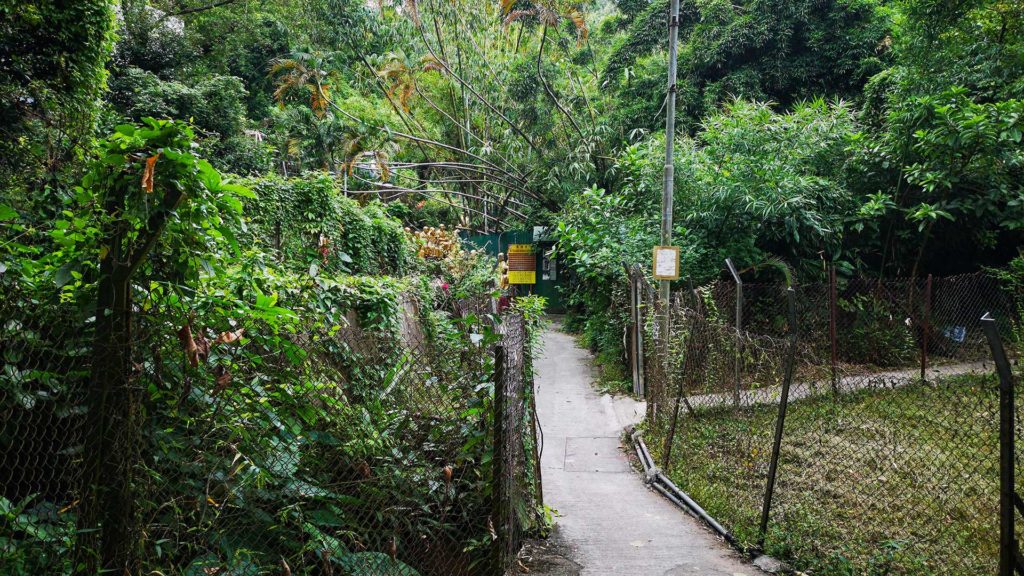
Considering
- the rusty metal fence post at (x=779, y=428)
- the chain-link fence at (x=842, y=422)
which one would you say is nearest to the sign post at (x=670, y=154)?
the chain-link fence at (x=842, y=422)

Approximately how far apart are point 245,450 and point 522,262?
19.4m

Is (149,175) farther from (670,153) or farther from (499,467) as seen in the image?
(670,153)

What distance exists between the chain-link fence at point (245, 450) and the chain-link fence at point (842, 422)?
7.79ft

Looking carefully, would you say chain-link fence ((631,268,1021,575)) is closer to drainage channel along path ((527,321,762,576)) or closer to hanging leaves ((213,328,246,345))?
drainage channel along path ((527,321,762,576))

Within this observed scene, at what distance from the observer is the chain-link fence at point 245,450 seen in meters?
2.31

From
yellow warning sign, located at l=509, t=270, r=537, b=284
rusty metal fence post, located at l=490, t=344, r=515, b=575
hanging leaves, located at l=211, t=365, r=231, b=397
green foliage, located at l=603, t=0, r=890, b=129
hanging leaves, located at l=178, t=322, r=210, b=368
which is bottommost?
rusty metal fence post, located at l=490, t=344, r=515, b=575

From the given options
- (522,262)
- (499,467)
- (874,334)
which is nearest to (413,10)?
(522,262)

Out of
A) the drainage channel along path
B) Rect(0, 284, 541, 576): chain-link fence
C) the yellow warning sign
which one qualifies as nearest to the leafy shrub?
the drainage channel along path

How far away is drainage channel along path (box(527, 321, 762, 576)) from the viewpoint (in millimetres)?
4551

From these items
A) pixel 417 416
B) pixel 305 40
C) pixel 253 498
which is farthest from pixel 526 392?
pixel 305 40

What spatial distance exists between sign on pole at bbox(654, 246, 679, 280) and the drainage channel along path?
7.43 feet

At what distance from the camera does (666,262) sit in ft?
29.7

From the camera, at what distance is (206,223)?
256cm

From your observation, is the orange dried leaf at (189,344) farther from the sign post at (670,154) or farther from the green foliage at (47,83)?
the sign post at (670,154)
